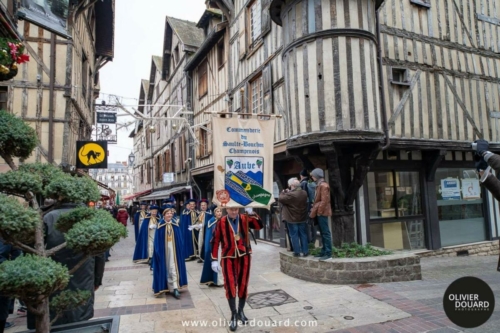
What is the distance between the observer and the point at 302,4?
7.93 meters

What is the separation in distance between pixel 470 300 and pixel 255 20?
1099cm

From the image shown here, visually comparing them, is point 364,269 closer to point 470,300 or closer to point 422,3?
point 470,300

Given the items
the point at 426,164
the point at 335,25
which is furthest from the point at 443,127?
the point at 335,25

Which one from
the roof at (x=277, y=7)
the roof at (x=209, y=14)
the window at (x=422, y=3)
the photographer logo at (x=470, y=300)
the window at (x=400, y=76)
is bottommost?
the photographer logo at (x=470, y=300)

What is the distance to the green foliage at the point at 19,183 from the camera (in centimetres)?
286

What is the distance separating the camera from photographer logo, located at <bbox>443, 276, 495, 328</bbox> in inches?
88.3

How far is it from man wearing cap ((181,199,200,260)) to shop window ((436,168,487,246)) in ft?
22.6

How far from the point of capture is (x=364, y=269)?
6.51m

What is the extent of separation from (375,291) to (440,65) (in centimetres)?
694

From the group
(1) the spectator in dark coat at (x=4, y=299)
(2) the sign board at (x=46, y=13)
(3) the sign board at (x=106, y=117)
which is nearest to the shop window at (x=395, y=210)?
(2) the sign board at (x=46, y=13)

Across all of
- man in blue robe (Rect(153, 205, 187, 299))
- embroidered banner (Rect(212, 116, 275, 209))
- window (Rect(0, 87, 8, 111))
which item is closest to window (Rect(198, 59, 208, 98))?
window (Rect(0, 87, 8, 111))

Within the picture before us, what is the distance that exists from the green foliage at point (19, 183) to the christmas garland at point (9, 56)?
1231 millimetres

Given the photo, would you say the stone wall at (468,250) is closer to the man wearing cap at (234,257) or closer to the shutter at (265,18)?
the man wearing cap at (234,257)

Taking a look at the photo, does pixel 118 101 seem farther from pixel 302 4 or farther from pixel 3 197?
pixel 3 197
